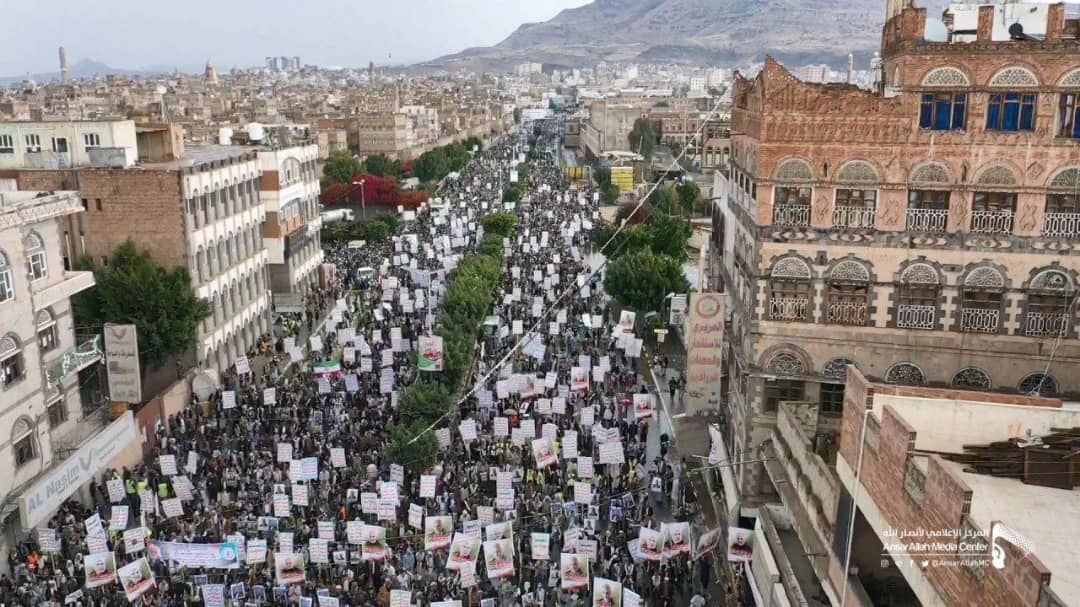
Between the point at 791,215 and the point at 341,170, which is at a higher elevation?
the point at 791,215

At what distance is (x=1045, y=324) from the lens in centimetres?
Result: 2091

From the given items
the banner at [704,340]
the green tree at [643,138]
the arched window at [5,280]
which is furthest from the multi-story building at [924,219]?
the green tree at [643,138]

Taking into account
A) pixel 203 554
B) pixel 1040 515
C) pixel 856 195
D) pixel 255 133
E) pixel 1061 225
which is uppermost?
pixel 255 133

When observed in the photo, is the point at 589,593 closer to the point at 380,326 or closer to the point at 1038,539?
the point at 1038,539

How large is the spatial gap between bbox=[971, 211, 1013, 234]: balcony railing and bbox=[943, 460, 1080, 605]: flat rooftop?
9653 mm

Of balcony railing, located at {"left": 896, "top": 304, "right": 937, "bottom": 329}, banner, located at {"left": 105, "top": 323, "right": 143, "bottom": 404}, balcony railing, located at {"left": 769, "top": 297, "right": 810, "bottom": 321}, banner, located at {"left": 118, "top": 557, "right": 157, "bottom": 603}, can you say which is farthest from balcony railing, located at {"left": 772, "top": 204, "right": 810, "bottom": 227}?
banner, located at {"left": 105, "top": 323, "right": 143, "bottom": 404}

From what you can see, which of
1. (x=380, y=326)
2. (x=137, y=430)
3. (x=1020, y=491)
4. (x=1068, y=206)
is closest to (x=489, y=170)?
(x=380, y=326)

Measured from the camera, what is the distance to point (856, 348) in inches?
873

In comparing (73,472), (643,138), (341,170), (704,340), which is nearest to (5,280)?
(73,472)

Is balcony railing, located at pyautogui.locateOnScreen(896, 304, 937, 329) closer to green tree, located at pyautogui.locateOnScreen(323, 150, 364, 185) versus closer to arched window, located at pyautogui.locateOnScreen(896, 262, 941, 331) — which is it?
arched window, located at pyautogui.locateOnScreen(896, 262, 941, 331)

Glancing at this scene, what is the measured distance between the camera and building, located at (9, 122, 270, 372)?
34.9m

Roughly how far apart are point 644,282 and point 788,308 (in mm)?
22236

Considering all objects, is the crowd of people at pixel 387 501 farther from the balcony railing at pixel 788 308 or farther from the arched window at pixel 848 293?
the arched window at pixel 848 293

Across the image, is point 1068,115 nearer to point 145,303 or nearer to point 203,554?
point 203,554
